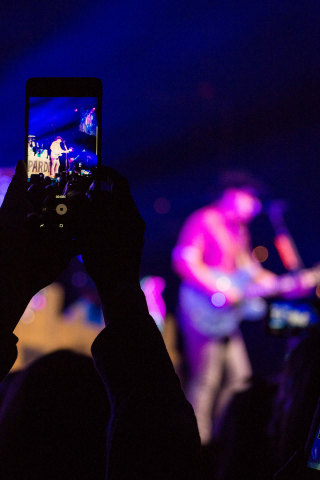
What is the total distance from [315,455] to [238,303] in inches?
104

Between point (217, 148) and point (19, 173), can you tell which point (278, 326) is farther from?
point (19, 173)

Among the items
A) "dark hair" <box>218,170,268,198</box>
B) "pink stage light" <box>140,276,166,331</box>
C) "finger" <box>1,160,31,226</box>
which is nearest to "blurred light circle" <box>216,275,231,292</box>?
"pink stage light" <box>140,276,166,331</box>

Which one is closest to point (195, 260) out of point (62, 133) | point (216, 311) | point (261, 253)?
point (216, 311)

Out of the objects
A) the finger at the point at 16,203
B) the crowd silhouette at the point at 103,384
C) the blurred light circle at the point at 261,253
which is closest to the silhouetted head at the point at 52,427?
the crowd silhouette at the point at 103,384

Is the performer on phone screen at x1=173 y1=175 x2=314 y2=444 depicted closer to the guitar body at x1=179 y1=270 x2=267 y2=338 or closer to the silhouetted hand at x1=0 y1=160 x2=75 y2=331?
the guitar body at x1=179 y1=270 x2=267 y2=338

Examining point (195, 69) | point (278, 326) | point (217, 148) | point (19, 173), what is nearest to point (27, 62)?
point (195, 69)

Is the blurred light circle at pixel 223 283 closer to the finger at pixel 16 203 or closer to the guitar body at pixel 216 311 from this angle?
the guitar body at pixel 216 311

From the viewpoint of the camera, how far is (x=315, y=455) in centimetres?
64

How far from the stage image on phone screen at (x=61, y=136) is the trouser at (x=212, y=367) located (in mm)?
2376

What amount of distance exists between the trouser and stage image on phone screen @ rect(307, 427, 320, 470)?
2.44 metres

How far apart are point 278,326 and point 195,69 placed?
186cm

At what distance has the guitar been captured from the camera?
320 centimetres

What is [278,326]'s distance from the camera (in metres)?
3.04

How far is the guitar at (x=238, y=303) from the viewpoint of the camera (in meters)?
3.20
